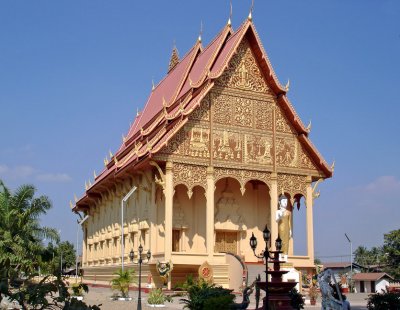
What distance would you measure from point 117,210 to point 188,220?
6.44m

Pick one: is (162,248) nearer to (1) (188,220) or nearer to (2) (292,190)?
(1) (188,220)

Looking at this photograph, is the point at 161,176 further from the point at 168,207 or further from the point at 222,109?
the point at 222,109

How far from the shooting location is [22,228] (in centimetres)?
2570

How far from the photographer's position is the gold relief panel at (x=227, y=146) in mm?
25984

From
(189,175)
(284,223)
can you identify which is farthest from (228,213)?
(284,223)

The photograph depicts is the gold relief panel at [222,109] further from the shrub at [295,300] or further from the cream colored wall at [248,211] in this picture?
the shrub at [295,300]

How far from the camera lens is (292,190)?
27.5 meters

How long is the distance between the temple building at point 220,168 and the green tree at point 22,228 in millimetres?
4097

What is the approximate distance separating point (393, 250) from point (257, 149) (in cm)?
2745

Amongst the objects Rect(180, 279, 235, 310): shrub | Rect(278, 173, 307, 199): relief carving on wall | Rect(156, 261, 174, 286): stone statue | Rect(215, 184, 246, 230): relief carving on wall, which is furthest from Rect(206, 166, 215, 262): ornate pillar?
Rect(180, 279, 235, 310): shrub

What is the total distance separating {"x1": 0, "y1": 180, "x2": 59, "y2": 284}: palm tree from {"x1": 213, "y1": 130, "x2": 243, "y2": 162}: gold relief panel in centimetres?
778

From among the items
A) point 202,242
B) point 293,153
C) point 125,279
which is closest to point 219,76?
point 293,153

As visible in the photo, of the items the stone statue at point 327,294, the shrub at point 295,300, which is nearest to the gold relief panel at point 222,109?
the shrub at point 295,300

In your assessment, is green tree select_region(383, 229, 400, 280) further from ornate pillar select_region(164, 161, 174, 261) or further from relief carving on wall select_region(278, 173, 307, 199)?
ornate pillar select_region(164, 161, 174, 261)
